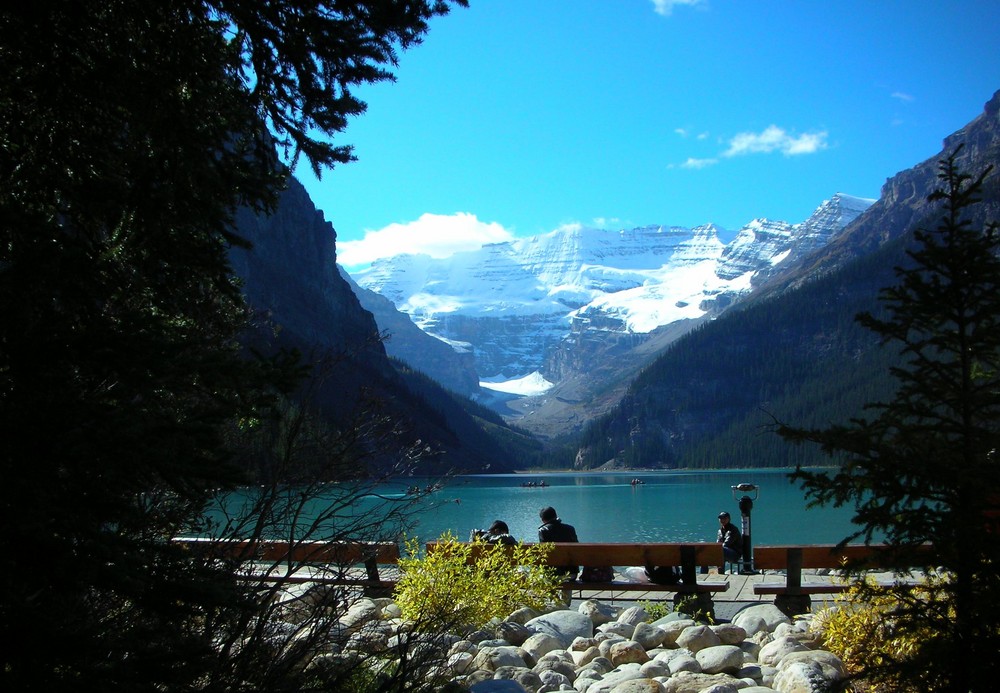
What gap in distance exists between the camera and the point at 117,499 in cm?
262

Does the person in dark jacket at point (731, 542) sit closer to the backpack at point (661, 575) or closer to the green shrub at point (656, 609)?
the backpack at point (661, 575)

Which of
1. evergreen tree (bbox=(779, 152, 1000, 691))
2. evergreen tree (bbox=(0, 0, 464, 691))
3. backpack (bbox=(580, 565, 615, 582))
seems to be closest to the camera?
evergreen tree (bbox=(0, 0, 464, 691))

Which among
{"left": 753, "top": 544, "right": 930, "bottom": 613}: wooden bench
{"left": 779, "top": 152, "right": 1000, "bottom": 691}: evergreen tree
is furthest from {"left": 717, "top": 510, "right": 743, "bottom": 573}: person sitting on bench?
{"left": 779, "top": 152, "right": 1000, "bottom": 691}: evergreen tree

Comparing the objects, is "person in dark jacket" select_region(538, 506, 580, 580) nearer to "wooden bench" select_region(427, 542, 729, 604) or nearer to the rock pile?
"wooden bench" select_region(427, 542, 729, 604)

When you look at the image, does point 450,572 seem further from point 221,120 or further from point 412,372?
point 412,372

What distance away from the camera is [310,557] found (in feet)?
17.6

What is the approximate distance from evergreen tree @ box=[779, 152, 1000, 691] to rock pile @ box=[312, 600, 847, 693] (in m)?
1.22

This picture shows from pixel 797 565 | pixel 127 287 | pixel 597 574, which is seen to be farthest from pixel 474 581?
pixel 127 287

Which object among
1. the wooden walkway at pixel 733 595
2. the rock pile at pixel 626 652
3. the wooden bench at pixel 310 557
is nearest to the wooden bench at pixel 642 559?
the wooden walkway at pixel 733 595

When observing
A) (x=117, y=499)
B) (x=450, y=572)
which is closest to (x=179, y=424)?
(x=117, y=499)

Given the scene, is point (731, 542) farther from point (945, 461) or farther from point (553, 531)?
point (945, 461)

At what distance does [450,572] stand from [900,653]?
4087 mm

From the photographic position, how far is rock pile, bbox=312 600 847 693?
6.14 m

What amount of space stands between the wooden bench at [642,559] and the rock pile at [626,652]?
0.77 meters
